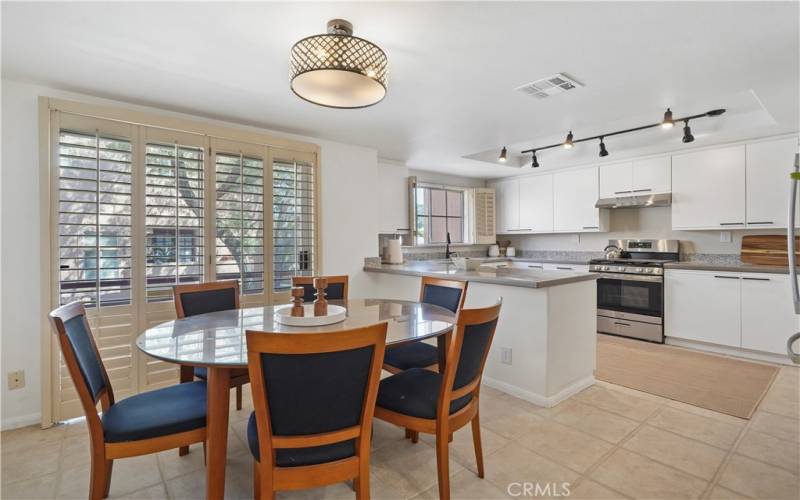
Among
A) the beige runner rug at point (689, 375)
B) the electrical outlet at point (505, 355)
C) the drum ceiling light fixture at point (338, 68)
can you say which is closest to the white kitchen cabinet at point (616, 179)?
the beige runner rug at point (689, 375)

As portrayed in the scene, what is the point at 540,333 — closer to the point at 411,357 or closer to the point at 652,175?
the point at 411,357

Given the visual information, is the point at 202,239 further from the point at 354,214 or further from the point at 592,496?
the point at 592,496

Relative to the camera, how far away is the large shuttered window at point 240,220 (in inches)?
125

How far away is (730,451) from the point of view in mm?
2156

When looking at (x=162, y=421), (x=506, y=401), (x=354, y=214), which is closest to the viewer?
(x=162, y=421)

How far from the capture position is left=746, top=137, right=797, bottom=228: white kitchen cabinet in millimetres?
3754

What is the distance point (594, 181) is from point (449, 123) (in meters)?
2.84

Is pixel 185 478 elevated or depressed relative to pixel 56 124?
depressed

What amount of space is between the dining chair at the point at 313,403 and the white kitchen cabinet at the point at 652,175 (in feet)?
15.2

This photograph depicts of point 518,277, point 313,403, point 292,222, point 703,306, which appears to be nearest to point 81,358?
point 313,403

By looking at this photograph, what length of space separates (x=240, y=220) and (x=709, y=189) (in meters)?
4.85

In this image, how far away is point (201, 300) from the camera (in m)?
2.55

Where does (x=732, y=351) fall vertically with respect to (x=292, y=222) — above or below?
below

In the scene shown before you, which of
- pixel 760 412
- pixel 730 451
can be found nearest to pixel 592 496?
pixel 730 451
